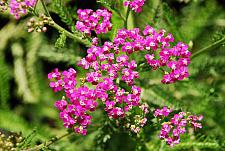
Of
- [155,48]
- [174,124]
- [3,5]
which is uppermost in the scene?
[3,5]

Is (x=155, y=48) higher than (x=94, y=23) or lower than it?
lower

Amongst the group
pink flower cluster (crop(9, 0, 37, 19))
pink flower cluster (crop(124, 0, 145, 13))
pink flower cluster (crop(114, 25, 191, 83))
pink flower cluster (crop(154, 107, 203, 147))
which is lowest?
pink flower cluster (crop(154, 107, 203, 147))

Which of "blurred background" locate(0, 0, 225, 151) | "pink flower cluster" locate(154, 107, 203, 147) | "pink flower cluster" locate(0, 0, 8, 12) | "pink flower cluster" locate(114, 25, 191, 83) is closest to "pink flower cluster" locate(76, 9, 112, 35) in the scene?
"pink flower cluster" locate(114, 25, 191, 83)

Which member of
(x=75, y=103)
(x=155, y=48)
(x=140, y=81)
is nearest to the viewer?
(x=75, y=103)

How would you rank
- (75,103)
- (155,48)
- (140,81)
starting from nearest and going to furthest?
1. (75,103)
2. (155,48)
3. (140,81)

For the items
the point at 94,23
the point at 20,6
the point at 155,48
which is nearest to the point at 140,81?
the point at 155,48

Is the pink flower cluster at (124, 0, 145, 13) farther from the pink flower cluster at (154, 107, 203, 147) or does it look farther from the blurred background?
the pink flower cluster at (154, 107, 203, 147)

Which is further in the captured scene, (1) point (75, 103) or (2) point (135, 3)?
(2) point (135, 3)

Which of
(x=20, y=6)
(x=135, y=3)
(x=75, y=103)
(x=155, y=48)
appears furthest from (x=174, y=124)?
(x=20, y=6)

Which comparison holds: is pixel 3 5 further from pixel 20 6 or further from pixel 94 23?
pixel 94 23
